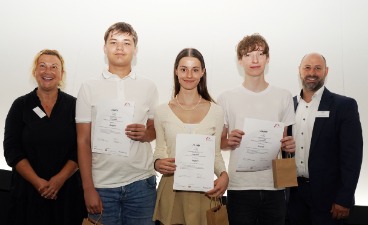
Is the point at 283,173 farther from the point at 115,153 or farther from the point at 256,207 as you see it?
the point at 115,153

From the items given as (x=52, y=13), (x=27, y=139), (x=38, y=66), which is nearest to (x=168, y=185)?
(x=27, y=139)

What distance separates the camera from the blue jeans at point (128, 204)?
211cm

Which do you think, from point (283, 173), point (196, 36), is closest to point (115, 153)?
point (283, 173)

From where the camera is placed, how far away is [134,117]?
2168mm

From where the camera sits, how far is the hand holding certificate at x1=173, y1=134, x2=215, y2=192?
6.56ft

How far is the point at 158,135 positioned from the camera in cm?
211

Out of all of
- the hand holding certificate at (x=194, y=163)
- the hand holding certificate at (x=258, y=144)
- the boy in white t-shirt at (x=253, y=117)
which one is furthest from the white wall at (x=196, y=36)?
the hand holding certificate at (x=194, y=163)

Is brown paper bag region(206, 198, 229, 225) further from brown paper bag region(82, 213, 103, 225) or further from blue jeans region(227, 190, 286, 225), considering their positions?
brown paper bag region(82, 213, 103, 225)

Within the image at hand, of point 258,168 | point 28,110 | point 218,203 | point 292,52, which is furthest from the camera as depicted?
point 292,52

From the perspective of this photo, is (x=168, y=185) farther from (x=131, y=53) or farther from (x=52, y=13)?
(x=52, y=13)

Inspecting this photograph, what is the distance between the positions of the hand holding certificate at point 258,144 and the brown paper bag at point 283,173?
8 centimetres

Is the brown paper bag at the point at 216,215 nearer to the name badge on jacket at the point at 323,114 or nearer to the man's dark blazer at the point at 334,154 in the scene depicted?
the man's dark blazer at the point at 334,154

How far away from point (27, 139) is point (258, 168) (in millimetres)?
1480

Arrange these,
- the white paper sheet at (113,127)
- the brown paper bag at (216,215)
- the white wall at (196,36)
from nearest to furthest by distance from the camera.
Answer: the brown paper bag at (216,215) < the white paper sheet at (113,127) < the white wall at (196,36)
